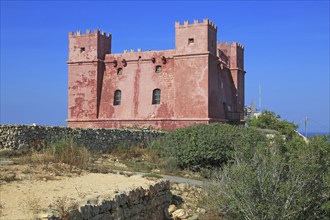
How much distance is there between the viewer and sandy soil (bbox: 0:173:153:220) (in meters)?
7.74

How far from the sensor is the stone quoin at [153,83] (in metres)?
32.6

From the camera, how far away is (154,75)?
3488 centimetres

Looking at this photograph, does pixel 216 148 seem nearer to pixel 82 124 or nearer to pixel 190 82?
pixel 190 82

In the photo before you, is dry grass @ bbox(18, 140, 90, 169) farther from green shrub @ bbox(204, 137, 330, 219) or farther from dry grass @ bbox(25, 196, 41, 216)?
dry grass @ bbox(25, 196, 41, 216)

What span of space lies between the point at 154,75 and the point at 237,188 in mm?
24229

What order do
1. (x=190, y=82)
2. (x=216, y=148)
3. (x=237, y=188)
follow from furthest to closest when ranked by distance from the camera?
(x=190, y=82)
(x=216, y=148)
(x=237, y=188)

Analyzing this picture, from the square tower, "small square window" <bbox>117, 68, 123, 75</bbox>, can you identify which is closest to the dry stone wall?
"small square window" <bbox>117, 68, 123, 75</bbox>

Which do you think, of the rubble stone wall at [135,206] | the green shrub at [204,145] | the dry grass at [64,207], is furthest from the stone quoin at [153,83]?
the dry grass at [64,207]

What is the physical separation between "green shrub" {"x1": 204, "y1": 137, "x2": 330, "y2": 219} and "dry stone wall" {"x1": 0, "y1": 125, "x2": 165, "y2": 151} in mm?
7727

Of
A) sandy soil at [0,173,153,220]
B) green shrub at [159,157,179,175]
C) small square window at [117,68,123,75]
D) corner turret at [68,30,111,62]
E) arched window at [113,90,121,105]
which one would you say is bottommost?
green shrub at [159,157,179,175]

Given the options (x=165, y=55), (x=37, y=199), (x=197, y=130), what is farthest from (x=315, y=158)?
(x=165, y=55)

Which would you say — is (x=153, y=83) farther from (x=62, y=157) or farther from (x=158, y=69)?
(x=62, y=157)

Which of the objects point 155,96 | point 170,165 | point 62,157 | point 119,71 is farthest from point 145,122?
point 62,157

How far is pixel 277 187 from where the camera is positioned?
440 inches
